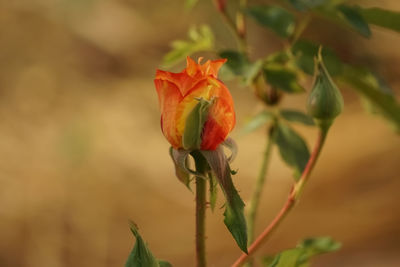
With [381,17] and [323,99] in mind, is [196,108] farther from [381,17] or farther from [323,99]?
[381,17]

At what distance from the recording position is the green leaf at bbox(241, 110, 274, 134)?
2.10 feet

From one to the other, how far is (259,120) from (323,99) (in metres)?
0.18

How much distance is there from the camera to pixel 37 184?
89.1 inches

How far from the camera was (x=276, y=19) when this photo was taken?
2.12 feet

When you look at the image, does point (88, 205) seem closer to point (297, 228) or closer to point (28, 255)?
point (28, 255)

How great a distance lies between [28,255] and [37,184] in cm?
25

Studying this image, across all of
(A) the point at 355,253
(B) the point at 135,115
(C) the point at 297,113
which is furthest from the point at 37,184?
(C) the point at 297,113

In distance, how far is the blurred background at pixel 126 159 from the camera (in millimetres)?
2172

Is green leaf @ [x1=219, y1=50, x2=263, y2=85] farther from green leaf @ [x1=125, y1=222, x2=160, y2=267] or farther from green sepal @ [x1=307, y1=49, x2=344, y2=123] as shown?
green leaf @ [x1=125, y1=222, x2=160, y2=267]

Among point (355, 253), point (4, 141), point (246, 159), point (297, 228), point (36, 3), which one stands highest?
point (36, 3)

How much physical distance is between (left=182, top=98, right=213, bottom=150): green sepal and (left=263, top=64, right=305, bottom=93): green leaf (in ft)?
0.67

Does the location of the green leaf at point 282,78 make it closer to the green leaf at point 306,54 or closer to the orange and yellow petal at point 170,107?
the green leaf at point 306,54

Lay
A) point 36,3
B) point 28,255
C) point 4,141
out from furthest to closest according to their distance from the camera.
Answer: point 36,3 → point 4,141 → point 28,255

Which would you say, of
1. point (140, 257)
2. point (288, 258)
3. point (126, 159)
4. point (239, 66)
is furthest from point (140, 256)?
point (126, 159)
